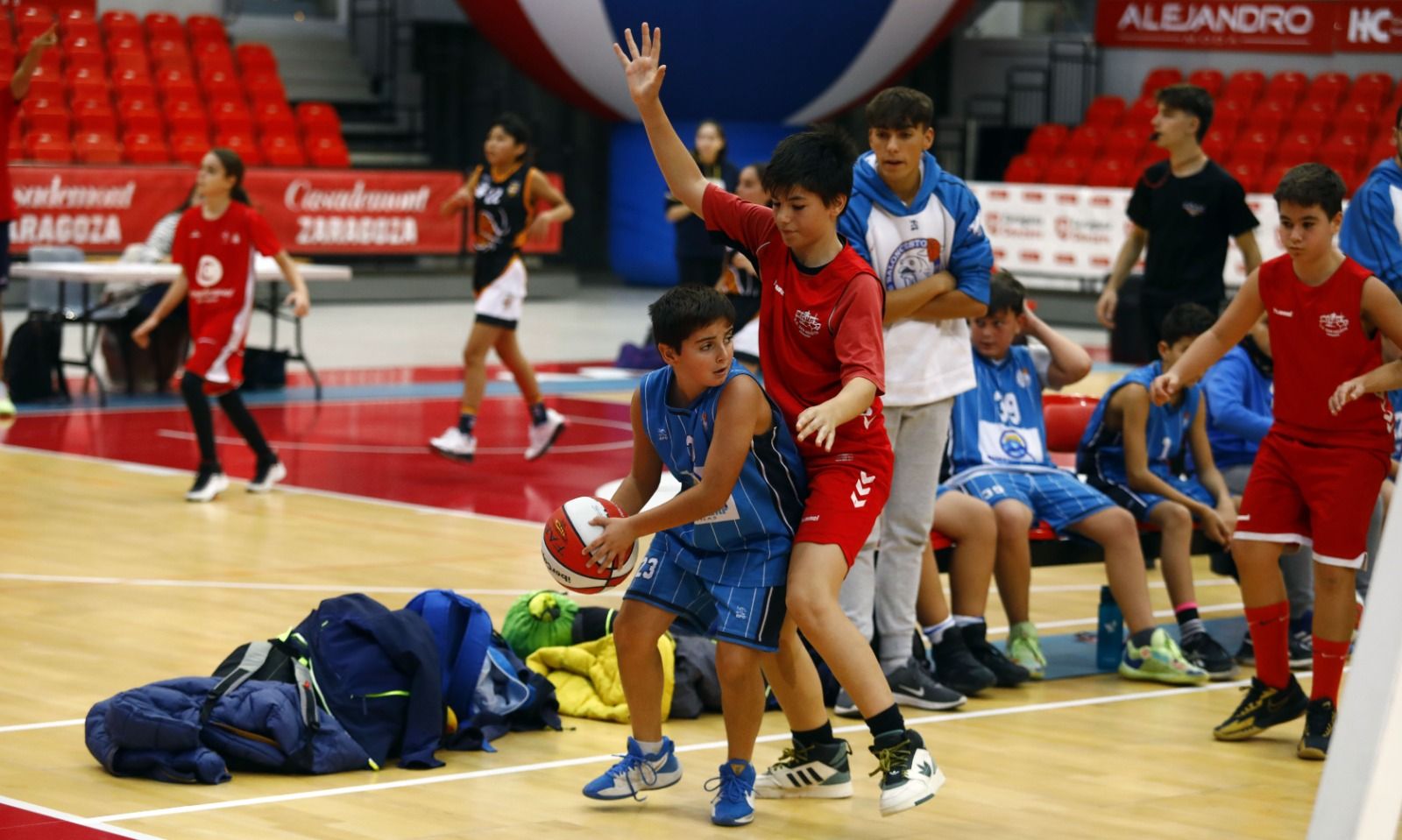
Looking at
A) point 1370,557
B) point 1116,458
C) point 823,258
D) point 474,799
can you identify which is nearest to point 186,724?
point 474,799

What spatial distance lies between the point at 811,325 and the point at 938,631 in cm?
201

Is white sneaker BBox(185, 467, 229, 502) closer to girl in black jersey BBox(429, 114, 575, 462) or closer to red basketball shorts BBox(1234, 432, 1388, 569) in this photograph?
girl in black jersey BBox(429, 114, 575, 462)

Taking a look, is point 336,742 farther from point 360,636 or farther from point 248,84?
point 248,84

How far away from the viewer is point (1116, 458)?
776 centimetres

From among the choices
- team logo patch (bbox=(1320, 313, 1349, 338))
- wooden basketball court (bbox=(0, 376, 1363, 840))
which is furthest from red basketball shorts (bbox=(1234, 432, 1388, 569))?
wooden basketball court (bbox=(0, 376, 1363, 840))

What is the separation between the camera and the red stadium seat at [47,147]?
66.6ft

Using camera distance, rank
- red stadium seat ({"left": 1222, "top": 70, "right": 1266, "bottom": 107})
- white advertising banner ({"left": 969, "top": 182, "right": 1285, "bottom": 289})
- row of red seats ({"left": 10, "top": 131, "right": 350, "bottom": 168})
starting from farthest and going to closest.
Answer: red stadium seat ({"left": 1222, "top": 70, "right": 1266, "bottom": 107}) → white advertising banner ({"left": 969, "top": 182, "right": 1285, "bottom": 289}) → row of red seats ({"left": 10, "top": 131, "right": 350, "bottom": 168})

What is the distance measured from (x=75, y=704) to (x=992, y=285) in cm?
338

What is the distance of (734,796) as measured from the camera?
5285 mm

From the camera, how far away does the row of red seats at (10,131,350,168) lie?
2044 centimetres

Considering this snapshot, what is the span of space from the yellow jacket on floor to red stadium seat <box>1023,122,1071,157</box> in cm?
1844

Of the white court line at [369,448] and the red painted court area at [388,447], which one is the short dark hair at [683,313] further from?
the white court line at [369,448]

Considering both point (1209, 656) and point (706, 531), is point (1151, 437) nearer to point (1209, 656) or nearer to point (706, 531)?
point (1209, 656)

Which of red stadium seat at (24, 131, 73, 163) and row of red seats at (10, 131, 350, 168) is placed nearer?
red stadium seat at (24, 131, 73, 163)
